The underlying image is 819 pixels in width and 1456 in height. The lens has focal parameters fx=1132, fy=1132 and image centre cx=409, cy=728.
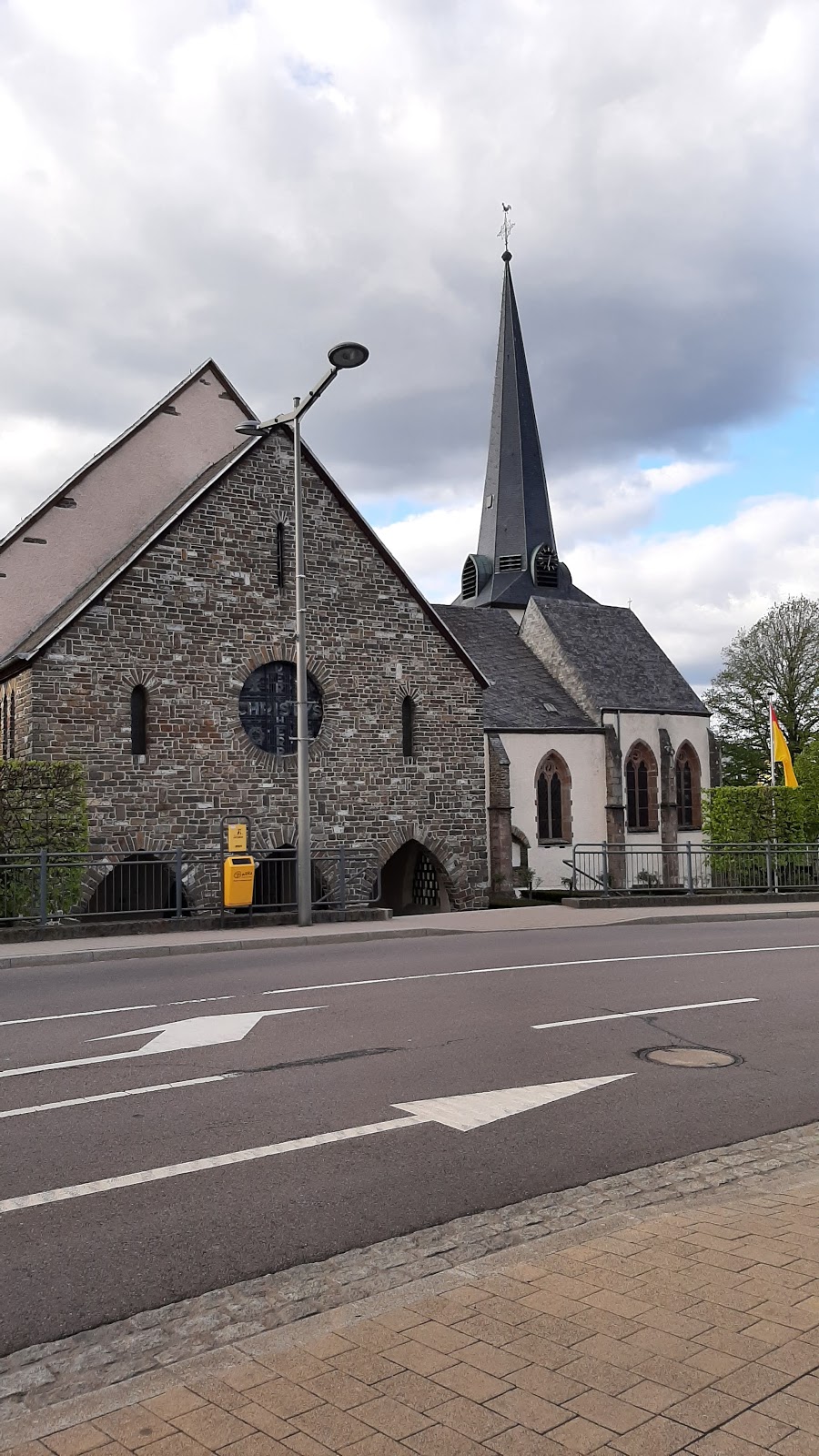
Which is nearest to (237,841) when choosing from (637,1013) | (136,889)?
(136,889)

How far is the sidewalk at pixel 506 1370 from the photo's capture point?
9.72 ft

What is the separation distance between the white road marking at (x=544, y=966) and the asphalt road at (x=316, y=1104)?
0.32 feet

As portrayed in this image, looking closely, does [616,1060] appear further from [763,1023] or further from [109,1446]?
[109,1446]

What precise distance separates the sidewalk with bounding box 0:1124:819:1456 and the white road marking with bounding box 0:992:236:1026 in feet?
20.0

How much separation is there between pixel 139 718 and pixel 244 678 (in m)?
2.47

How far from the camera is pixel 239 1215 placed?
478 centimetres

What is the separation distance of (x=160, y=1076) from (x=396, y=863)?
23.2 meters

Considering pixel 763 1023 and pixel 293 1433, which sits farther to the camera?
pixel 763 1023

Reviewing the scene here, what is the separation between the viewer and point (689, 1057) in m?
8.04

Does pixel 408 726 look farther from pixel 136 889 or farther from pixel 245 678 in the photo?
pixel 136 889

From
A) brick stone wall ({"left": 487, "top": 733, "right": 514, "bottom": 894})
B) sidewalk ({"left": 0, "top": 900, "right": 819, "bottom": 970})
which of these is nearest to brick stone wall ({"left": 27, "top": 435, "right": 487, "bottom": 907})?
brick stone wall ({"left": 487, "top": 733, "right": 514, "bottom": 894})

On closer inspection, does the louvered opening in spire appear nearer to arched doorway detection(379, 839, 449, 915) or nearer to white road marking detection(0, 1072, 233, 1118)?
arched doorway detection(379, 839, 449, 915)

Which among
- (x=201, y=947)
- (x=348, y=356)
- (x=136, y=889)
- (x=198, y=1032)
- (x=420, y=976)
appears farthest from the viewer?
(x=136, y=889)

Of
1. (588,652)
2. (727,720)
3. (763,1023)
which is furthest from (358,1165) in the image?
(727,720)
